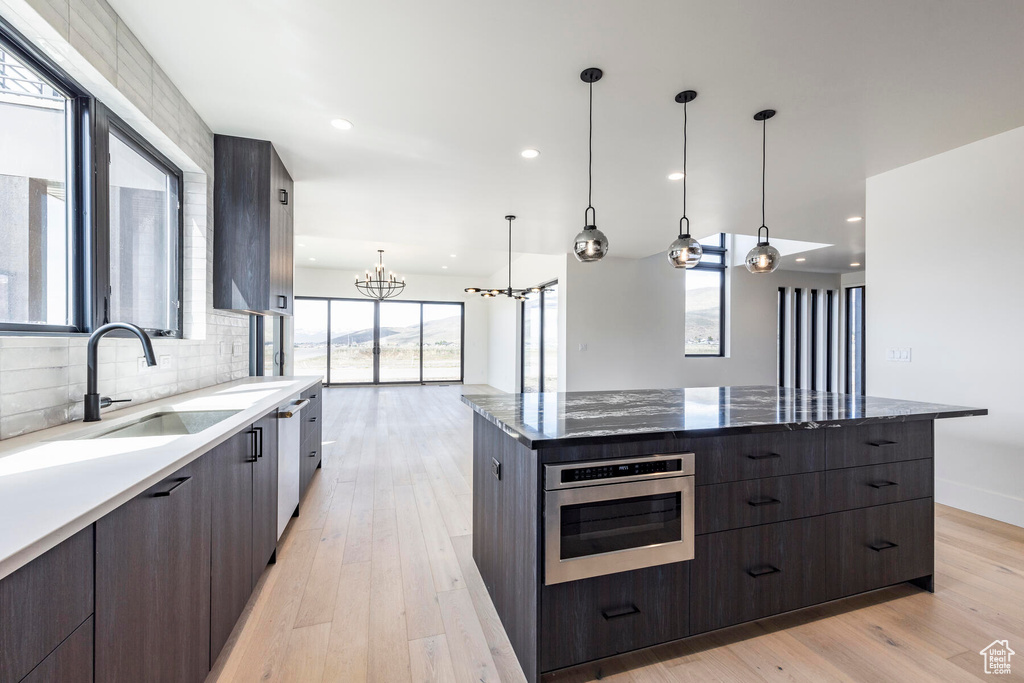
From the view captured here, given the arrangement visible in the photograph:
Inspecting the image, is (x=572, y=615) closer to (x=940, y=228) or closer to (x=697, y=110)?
(x=697, y=110)

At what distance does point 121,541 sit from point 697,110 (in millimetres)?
3169

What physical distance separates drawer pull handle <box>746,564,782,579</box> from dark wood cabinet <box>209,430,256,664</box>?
1.98 meters

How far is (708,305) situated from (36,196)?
8.09 metres

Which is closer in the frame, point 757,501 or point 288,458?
point 757,501

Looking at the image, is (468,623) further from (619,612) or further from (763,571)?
(763,571)

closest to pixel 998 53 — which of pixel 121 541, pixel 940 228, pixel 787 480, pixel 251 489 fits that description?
pixel 940 228

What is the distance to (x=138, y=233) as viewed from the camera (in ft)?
7.66

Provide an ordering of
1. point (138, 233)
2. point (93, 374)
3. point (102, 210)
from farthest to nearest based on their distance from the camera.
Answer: point (138, 233) → point (102, 210) → point (93, 374)

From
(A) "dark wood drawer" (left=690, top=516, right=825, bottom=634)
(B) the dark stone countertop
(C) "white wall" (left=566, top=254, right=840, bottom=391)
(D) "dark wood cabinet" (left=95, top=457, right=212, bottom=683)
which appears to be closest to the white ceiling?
(B) the dark stone countertop

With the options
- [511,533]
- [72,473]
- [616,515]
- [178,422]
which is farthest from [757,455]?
[178,422]

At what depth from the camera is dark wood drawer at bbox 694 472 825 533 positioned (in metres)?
1.71

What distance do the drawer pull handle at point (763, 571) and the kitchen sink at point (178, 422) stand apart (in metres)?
2.29

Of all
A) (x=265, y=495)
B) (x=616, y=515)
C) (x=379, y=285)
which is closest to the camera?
(x=616, y=515)

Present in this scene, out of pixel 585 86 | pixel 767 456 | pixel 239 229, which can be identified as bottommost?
pixel 767 456
